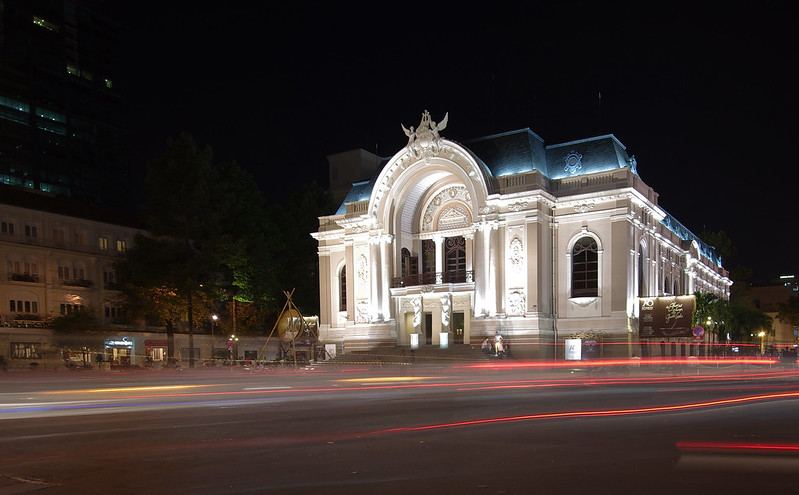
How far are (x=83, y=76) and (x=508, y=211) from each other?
80.9 m

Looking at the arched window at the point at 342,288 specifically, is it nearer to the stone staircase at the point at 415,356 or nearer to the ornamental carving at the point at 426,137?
the stone staircase at the point at 415,356

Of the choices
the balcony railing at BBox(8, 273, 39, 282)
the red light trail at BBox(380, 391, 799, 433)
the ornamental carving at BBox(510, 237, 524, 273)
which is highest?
the ornamental carving at BBox(510, 237, 524, 273)

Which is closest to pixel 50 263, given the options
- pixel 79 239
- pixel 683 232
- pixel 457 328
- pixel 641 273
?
pixel 79 239

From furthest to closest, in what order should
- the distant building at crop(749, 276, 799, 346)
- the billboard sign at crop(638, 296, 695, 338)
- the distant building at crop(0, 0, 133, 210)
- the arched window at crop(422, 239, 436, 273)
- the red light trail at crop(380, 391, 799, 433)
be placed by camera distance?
1. the distant building at crop(749, 276, 799, 346)
2. the distant building at crop(0, 0, 133, 210)
3. the arched window at crop(422, 239, 436, 273)
4. the billboard sign at crop(638, 296, 695, 338)
5. the red light trail at crop(380, 391, 799, 433)

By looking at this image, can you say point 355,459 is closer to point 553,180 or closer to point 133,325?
point 553,180

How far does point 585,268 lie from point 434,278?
10.2 m

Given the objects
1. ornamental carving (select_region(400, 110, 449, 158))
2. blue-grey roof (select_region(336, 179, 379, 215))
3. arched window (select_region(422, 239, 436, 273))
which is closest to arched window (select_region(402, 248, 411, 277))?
arched window (select_region(422, 239, 436, 273))

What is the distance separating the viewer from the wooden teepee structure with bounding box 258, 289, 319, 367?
130ft

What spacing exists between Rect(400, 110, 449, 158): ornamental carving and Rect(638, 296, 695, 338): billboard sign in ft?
53.6

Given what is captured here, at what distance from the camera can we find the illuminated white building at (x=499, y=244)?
41281 mm

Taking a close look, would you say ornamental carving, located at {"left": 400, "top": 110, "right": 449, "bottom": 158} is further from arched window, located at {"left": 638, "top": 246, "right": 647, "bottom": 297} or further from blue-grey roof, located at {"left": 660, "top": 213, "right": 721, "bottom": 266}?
blue-grey roof, located at {"left": 660, "top": 213, "right": 721, "bottom": 266}

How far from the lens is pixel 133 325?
53.4 m

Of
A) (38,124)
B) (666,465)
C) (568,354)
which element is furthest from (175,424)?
(38,124)

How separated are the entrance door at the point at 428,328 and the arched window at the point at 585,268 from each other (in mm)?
10630
